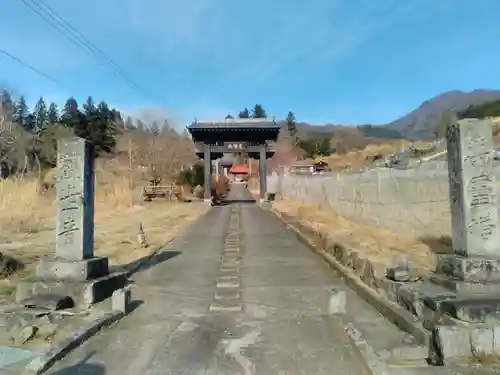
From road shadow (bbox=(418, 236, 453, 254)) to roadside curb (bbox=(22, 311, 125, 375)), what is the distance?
751 cm

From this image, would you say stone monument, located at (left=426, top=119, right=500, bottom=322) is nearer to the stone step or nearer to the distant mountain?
the stone step

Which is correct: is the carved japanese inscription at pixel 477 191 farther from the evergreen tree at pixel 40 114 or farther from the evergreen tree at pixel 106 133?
the evergreen tree at pixel 40 114

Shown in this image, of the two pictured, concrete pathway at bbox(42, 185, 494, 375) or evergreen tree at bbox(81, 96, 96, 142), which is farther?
evergreen tree at bbox(81, 96, 96, 142)

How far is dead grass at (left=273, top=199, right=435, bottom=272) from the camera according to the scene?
10.0m

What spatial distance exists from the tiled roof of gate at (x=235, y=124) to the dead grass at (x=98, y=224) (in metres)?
6.88

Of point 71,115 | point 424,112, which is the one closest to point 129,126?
point 71,115

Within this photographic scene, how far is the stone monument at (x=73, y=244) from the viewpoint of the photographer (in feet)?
24.5

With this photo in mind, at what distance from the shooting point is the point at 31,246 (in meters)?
14.3

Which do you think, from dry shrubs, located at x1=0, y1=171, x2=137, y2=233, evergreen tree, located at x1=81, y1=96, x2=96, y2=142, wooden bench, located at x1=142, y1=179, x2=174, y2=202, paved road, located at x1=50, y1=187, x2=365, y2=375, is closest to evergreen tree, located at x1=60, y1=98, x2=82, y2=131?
evergreen tree, located at x1=81, y1=96, x2=96, y2=142

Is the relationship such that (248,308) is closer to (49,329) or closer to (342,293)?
(342,293)

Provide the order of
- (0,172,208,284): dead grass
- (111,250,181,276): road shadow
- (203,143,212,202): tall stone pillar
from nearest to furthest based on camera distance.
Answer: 1. (111,250,181,276): road shadow
2. (0,172,208,284): dead grass
3. (203,143,212,202): tall stone pillar

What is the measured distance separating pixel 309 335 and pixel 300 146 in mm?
81506

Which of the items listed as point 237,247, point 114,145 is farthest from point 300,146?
point 237,247

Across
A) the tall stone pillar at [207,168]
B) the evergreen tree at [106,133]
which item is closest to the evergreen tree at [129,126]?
the evergreen tree at [106,133]
